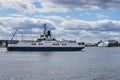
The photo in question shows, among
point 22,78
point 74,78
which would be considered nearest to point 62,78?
point 74,78

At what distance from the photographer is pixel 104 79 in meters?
54.1

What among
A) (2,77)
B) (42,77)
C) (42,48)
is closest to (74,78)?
(42,77)

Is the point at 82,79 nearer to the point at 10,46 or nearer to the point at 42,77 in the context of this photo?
the point at 42,77

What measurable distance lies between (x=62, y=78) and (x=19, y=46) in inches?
5575

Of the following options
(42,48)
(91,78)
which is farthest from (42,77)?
(42,48)

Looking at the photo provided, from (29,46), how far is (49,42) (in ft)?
38.6

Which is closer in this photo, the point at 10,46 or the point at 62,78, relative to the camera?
the point at 62,78

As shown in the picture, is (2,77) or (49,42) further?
(49,42)

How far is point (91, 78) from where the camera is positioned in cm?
5525

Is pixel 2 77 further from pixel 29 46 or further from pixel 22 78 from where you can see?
pixel 29 46

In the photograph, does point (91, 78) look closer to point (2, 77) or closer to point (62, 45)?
point (2, 77)

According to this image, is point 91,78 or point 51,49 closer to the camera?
point 91,78

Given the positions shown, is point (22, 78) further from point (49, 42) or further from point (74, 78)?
point (49, 42)

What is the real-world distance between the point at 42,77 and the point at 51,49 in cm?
14058
